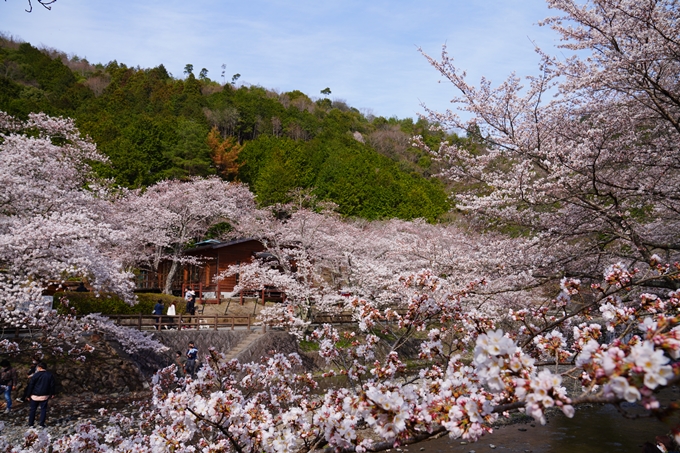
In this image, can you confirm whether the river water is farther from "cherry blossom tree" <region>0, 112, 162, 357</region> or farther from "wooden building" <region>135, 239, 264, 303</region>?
"wooden building" <region>135, 239, 264, 303</region>

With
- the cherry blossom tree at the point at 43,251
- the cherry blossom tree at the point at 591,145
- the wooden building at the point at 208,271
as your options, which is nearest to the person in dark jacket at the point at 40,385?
the cherry blossom tree at the point at 43,251

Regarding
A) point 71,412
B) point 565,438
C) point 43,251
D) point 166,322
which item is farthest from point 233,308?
point 565,438

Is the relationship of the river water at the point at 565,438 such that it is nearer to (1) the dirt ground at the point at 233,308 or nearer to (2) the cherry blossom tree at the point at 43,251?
(2) the cherry blossom tree at the point at 43,251

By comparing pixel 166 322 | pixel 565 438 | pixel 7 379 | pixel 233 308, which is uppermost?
pixel 7 379

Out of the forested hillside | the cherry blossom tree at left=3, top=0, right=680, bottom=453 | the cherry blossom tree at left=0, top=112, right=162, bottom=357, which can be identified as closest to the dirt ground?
the cherry blossom tree at left=0, top=112, right=162, bottom=357

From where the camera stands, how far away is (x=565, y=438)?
934 cm

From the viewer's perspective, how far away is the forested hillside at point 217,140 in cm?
3419

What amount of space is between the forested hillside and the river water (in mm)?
20121

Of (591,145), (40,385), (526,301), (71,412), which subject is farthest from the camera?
(526,301)

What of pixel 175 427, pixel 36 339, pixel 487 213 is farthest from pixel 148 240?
pixel 175 427

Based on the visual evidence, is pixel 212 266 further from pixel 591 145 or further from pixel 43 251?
pixel 591 145

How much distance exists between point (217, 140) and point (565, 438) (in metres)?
36.5

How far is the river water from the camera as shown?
28.5 ft

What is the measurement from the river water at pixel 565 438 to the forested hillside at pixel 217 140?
20121mm
